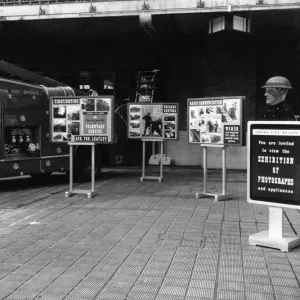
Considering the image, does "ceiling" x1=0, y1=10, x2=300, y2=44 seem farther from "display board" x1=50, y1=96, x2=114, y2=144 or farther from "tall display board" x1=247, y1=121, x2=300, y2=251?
"tall display board" x1=247, y1=121, x2=300, y2=251

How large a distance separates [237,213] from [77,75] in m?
9.59

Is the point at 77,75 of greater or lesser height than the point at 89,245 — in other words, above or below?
above

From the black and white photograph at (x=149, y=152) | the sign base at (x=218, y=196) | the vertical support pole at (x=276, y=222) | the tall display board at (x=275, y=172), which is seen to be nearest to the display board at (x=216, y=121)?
the black and white photograph at (x=149, y=152)

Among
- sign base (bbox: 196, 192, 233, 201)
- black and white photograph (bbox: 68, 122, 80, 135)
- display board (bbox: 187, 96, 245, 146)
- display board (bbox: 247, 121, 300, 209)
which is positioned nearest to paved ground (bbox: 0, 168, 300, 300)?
sign base (bbox: 196, 192, 233, 201)

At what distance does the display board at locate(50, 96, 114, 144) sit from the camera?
866 centimetres

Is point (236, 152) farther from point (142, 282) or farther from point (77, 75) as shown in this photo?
point (142, 282)

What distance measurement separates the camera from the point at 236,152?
13742 mm

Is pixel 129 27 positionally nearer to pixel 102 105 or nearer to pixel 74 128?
pixel 102 105

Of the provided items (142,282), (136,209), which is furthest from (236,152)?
(142,282)

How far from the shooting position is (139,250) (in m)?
5.10

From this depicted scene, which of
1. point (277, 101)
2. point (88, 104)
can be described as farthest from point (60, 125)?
point (277, 101)

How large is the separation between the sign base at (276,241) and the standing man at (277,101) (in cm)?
149

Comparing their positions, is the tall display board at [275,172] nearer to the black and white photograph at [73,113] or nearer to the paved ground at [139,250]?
the paved ground at [139,250]

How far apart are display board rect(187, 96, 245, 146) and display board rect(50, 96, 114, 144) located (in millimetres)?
1636
